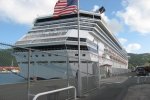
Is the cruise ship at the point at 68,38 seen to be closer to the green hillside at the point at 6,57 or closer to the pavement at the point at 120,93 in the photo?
the pavement at the point at 120,93

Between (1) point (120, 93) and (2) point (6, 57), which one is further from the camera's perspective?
(1) point (120, 93)

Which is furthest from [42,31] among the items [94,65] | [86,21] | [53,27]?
[94,65]

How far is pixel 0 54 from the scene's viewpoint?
767cm

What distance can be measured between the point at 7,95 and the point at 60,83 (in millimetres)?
4441

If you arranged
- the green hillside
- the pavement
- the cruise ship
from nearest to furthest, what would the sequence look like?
1. the green hillside
2. the pavement
3. the cruise ship

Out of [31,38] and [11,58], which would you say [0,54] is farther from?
[31,38]

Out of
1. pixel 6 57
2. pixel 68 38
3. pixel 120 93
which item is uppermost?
pixel 68 38

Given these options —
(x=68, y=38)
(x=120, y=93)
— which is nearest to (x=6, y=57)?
(x=120, y=93)

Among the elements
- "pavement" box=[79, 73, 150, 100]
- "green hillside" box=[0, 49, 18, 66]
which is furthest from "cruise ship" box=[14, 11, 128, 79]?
"green hillside" box=[0, 49, 18, 66]

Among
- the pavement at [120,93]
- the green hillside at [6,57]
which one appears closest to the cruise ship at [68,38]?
the pavement at [120,93]

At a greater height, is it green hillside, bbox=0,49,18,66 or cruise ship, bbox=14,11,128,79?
cruise ship, bbox=14,11,128,79

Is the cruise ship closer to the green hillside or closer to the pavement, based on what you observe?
the pavement

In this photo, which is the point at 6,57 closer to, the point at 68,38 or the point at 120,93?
the point at 120,93

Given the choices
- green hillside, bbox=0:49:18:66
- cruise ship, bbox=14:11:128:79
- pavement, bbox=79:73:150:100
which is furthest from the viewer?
cruise ship, bbox=14:11:128:79
